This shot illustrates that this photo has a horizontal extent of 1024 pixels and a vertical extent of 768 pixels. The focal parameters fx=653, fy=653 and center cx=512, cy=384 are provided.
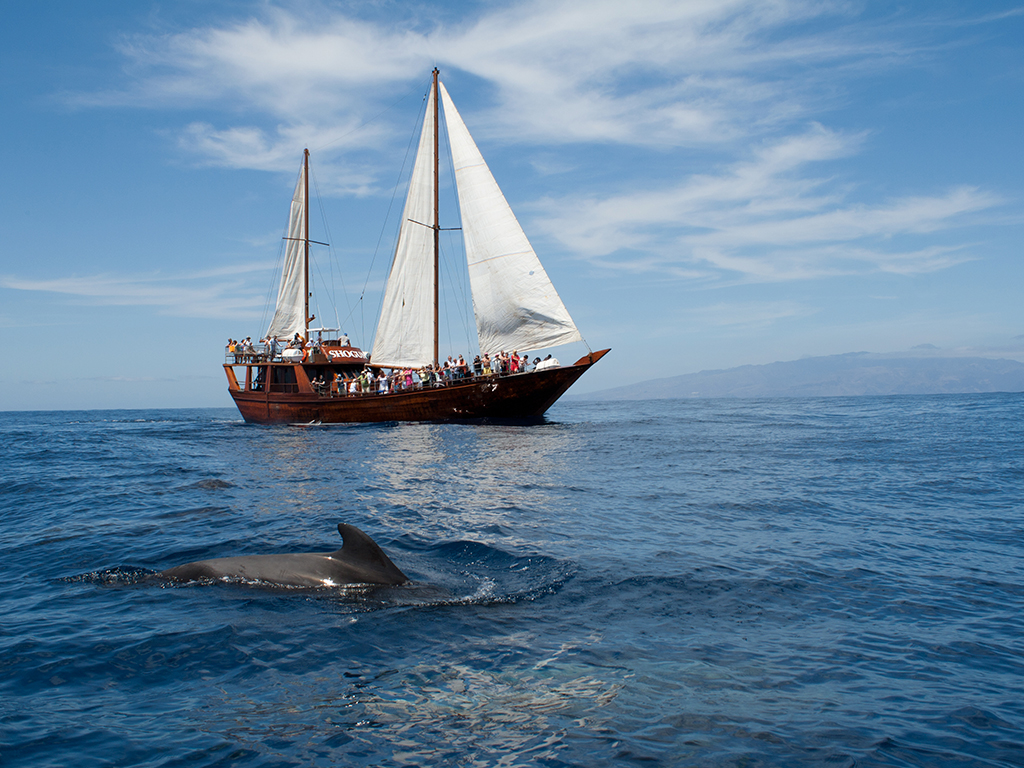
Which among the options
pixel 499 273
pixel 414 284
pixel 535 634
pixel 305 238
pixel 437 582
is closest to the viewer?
pixel 535 634

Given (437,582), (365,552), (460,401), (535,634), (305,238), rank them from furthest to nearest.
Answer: (305,238)
(460,401)
(437,582)
(365,552)
(535,634)

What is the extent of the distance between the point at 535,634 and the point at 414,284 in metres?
40.8

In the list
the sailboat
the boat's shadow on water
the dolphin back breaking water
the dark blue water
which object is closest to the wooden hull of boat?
the sailboat

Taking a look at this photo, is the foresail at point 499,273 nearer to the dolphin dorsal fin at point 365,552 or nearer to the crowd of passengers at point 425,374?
the crowd of passengers at point 425,374

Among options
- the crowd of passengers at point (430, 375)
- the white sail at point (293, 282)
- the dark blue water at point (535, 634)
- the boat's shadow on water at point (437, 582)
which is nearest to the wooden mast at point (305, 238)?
the white sail at point (293, 282)

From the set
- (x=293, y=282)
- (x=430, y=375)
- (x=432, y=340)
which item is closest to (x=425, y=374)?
(x=430, y=375)

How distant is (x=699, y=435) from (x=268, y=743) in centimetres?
3159

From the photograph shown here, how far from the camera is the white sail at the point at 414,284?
149 feet

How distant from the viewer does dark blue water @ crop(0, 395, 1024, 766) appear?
5047 millimetres

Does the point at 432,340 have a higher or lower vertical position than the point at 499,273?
lower

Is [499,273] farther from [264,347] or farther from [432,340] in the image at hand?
[264,347]

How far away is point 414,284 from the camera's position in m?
45.9

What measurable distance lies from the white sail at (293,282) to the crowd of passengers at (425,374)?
9799 mm

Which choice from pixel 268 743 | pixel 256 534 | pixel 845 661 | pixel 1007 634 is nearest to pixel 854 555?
pixel 1007 634
